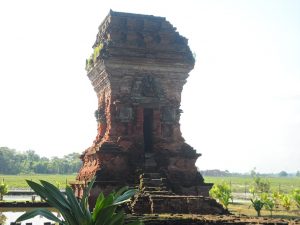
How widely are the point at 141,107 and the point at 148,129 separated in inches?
39.6

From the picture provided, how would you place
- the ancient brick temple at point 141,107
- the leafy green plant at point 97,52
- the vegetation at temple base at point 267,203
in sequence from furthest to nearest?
the vegetation at temple base at point 267,203 → the leafy green plant at point 97,52 → the ancient brick temple at point 141,107

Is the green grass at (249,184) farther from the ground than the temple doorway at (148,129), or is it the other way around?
the temple doorway at (148,129)

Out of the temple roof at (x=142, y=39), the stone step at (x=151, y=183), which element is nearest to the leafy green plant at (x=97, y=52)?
the temple roof at (x=142, y=39)

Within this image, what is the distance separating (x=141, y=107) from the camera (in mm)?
15859

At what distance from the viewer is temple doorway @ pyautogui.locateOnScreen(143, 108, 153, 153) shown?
631 inches

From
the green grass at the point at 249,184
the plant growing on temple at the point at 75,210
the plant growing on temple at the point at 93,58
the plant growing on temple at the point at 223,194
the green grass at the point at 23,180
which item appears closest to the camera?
the plant growing on temple at the point at 75,210

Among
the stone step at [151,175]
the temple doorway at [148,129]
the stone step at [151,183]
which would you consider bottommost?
the stone step at [151,183]

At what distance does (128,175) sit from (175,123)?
9.53ft

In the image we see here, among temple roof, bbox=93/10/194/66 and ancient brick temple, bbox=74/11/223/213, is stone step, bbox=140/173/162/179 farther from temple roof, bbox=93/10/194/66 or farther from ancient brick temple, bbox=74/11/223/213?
temple roof, bbox=93/10/194/66

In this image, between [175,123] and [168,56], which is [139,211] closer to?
[175,123]

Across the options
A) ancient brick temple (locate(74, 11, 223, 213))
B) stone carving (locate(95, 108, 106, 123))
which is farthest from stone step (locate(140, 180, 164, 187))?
stone carving (locate(95, 108, 106, 123))

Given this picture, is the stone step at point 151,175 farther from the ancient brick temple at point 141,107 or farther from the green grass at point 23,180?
the green grass at point 23,180

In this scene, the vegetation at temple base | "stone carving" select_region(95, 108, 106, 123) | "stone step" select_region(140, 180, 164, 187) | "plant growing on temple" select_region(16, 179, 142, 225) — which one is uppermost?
"stone carving" select_region(95, 108, 106, 123)

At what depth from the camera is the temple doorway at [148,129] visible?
16.0 metres
